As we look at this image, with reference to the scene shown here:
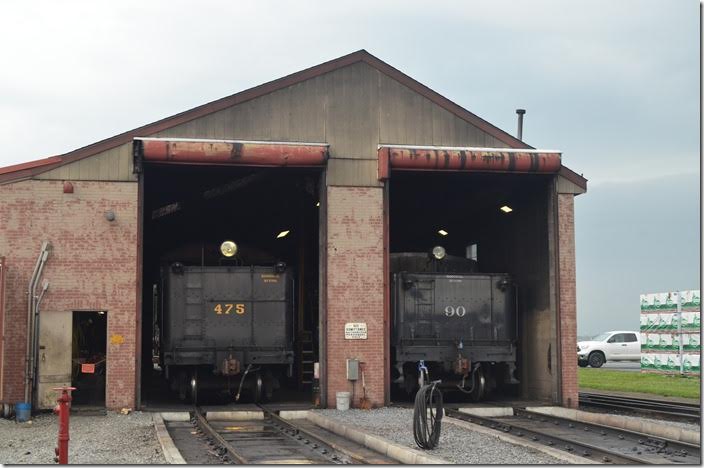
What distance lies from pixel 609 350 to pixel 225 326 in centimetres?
2806

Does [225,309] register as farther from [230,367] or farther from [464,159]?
[464,159]

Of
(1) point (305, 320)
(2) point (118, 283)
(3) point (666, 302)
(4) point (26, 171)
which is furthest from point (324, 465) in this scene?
(3) point (666, 302)

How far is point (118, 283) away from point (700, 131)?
1257 centimetres

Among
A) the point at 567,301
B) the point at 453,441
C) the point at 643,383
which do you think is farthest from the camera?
the point at 643,383

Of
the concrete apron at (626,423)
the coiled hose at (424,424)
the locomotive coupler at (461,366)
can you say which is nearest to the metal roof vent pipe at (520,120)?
the locomotive coupler at (461,366)

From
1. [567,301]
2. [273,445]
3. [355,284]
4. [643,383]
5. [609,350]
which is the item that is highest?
[355,284]

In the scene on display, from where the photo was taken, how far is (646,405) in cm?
2216

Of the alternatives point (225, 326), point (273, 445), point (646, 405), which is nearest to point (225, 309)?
point (225, 326)

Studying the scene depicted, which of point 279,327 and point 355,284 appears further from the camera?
point 279,327

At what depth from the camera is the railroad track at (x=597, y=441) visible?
13.4 m

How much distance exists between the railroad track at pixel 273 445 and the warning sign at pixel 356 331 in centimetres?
234

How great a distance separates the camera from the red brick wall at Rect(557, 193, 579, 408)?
21.5m

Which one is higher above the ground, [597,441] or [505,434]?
[505,434]

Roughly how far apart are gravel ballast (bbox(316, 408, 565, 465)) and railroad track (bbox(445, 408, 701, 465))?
856mm
